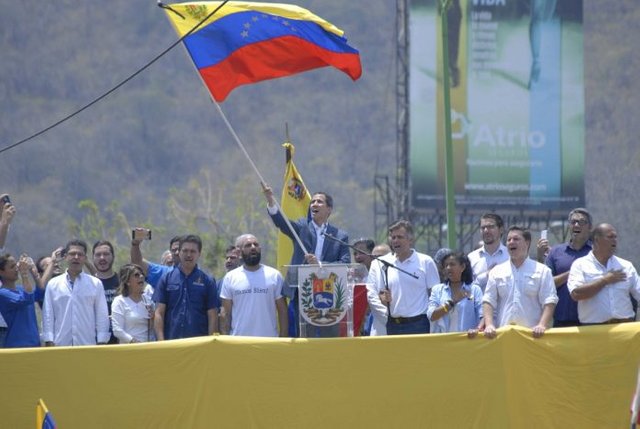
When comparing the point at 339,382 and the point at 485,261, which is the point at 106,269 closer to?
the point at 339,382

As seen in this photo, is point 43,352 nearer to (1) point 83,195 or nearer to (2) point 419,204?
(2) point 419,204

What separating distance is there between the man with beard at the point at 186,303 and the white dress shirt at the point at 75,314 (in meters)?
0.60

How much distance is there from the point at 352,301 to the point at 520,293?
4.89 feet

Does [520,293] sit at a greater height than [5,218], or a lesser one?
lesser

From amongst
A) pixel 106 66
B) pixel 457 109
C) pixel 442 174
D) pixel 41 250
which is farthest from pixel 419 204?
pixel 106 66

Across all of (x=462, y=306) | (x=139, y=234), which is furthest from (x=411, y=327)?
(x=139, y=234)

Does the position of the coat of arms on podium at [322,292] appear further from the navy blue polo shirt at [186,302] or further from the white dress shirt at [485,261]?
the white dress shirt at [485,261]

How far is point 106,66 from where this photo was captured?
86.4 m

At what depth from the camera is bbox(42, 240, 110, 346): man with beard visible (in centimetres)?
1259

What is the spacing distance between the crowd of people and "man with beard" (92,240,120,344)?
1 cm

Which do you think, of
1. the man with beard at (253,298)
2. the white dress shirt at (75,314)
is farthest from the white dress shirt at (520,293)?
the white dress shirt at (75,314)

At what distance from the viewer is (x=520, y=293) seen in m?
11.4

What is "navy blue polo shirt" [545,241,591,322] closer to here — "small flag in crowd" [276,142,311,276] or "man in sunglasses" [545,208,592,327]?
"man in sunglasses" [545,208,592,327]

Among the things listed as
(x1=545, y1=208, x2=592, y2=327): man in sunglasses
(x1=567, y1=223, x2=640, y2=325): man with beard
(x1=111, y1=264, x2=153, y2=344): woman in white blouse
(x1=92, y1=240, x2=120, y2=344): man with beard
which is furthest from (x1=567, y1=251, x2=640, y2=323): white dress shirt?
(x1=92, y1=240, x2=120, y2=344): man with beard
